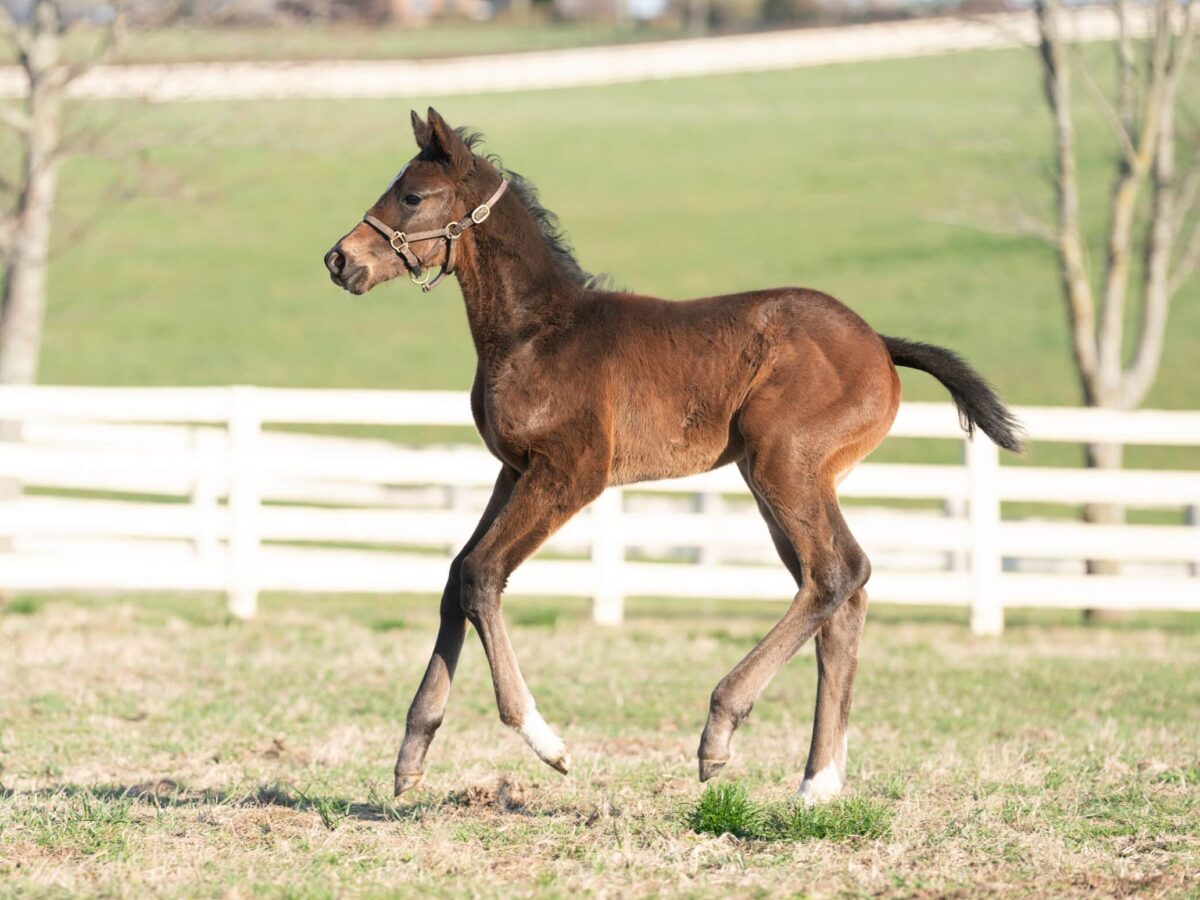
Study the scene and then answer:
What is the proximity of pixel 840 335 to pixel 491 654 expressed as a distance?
1687 millimetres

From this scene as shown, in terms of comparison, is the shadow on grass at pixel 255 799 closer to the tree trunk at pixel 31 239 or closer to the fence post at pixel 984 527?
the fence post at pixel 984 527

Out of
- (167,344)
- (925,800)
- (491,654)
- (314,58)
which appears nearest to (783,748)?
(925,800)

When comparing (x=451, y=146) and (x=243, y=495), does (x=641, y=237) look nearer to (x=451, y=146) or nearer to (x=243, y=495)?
(x=243, y=495)

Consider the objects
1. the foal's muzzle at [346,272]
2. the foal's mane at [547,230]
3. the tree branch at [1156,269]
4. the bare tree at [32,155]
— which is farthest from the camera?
the tree branch at [1156,269]

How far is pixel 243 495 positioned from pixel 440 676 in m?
6.63

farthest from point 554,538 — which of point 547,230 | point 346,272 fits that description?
point 346,272

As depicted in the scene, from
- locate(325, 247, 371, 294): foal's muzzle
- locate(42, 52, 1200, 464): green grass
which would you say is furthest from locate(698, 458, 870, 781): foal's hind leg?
locate(42, 52, 1200, 464): green grass

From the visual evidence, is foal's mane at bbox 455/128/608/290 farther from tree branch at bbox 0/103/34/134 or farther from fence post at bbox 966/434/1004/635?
tree branch at bbox 0/103/34/134

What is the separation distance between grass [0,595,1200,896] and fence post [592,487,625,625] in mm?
285

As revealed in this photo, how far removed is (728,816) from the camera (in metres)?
5.16

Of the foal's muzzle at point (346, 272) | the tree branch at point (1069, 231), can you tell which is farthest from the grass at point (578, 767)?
the tree branch at point (1069, 231)

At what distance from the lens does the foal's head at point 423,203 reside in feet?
17.6

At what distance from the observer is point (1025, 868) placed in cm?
478

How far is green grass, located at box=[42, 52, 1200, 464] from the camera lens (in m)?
27.5
